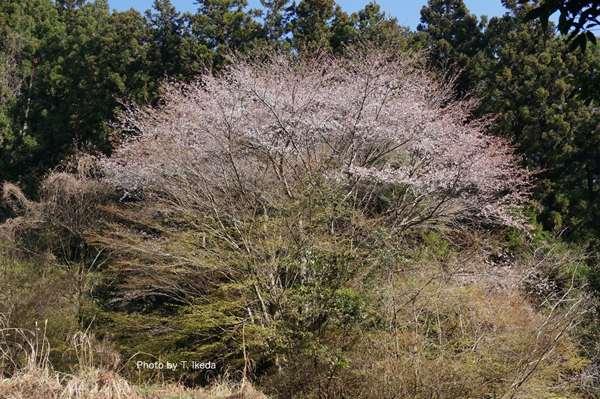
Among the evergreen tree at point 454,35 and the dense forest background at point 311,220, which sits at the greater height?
the evergreen tree at point 454,35

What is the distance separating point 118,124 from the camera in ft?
42.4

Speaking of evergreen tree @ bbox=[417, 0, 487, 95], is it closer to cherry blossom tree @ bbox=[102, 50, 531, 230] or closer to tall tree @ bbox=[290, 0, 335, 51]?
tall tree @ bbox=[290, 0, 335, 51]

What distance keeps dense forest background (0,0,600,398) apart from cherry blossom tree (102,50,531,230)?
0.07m

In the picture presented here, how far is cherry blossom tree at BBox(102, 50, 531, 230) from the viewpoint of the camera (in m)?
7.65

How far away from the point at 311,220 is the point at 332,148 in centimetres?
253

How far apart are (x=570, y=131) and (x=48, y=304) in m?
10.8

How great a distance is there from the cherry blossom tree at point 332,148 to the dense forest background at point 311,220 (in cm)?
7

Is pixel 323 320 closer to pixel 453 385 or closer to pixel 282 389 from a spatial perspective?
pixel 282 389

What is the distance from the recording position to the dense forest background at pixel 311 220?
4.97 m

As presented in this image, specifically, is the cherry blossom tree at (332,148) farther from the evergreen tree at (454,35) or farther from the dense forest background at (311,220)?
the evergreen tree at (454,35)

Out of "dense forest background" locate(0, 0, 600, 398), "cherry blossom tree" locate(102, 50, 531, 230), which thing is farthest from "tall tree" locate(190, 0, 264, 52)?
"cherry blossom tree" locate(102, 50, 531, 230)

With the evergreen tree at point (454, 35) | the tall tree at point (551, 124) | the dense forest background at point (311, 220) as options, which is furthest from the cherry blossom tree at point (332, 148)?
the evergreen tree at point (454, 35)

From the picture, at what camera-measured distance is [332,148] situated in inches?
328

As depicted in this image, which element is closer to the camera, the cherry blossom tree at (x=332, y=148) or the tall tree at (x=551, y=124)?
the cherry blossom tree at (x=332, y=148)
